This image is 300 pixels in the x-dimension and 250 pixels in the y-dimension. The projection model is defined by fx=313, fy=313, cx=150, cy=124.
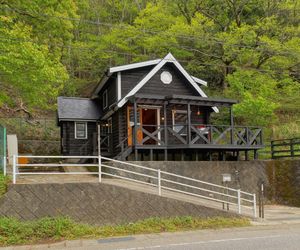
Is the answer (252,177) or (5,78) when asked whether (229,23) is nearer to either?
(252,177)

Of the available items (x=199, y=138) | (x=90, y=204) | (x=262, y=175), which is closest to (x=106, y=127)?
(x=199, y=138)

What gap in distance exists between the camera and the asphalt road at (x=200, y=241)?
793 centimetres

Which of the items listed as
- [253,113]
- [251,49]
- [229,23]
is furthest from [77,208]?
[229,23]

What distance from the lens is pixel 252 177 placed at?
667 inches

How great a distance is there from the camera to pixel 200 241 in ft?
28.2

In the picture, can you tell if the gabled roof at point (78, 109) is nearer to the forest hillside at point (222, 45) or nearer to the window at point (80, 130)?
the window at point (80, 130)

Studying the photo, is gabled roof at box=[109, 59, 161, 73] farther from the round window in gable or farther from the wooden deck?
the wooden deck

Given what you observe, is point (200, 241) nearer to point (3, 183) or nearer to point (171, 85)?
point (3, 183)

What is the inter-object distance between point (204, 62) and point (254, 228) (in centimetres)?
2132

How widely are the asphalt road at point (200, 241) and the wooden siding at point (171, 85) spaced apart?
10.7m

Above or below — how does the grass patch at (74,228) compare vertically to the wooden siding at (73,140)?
below

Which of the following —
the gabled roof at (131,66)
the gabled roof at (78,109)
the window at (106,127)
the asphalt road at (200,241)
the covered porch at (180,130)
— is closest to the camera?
the asphalt road at (200,241)

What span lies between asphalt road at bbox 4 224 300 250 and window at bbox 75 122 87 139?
45.5 feet

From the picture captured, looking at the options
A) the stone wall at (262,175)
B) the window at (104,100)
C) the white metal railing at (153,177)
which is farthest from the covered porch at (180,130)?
the window at (104,100)
